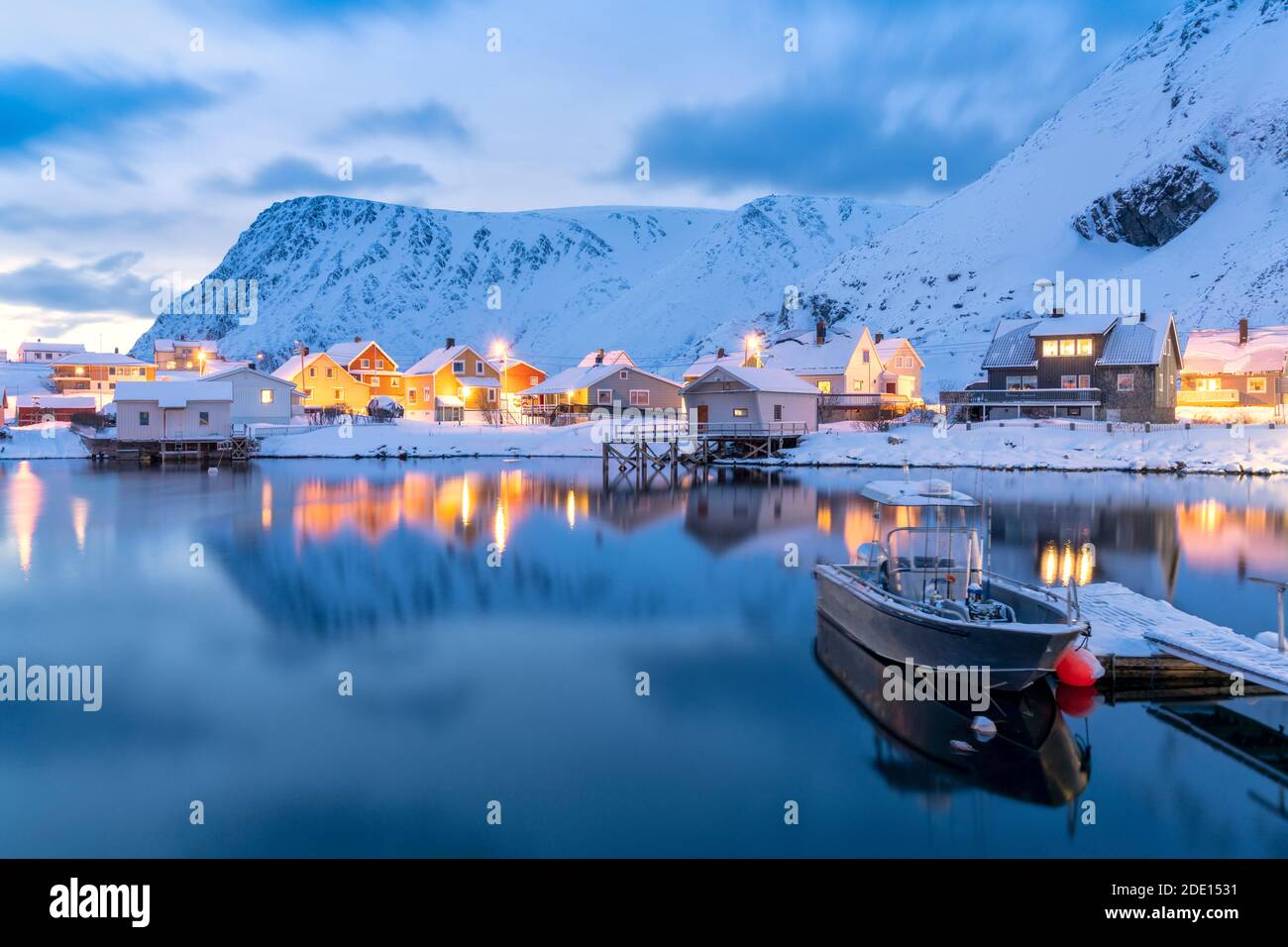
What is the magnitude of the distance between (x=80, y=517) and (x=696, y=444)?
41.1m

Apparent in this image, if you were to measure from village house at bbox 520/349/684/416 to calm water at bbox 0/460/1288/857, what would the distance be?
53.2m

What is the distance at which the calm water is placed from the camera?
1103 centimetres

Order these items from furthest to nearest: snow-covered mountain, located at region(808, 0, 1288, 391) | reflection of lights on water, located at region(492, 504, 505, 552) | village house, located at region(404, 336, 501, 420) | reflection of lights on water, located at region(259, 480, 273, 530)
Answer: snow-covered mountain, located at region(808, 0, 1288, 391) → village house, located at region(404, 336, 501, 420) → reflection of lights on water, located at region(259, 480, 273, 530) → reflection of lights on water, located at region(492, 504, 505, 552)

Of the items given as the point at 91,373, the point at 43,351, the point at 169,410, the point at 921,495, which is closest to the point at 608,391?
the point at 169,410

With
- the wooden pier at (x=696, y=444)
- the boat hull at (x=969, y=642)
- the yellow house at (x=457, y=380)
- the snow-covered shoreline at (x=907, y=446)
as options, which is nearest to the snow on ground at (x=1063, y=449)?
the snow-covered shoreline at (x=907, y=446)

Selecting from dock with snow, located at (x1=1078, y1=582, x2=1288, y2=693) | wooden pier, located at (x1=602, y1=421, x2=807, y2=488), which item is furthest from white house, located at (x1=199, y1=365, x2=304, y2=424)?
dock with snow, located at (x1=1078, y1=582, x2=1288, y2=693)

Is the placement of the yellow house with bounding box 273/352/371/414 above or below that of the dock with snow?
above

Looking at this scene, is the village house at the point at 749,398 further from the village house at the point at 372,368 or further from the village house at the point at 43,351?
the village house at the point at 43,351

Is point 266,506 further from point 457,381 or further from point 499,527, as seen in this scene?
point 457,381

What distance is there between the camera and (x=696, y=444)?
67.6 metres

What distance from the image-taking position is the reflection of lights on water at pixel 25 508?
29.4 m

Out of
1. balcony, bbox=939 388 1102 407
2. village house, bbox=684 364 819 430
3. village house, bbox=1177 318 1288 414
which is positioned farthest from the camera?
village house, bbox=1177 318 1288 414

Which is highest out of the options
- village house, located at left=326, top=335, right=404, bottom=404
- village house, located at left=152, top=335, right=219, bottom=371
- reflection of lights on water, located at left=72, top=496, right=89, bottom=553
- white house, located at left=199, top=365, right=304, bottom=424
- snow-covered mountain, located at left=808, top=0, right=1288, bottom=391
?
snow-covered mountain, located at left=808, top=0, right=1288, bottom=391

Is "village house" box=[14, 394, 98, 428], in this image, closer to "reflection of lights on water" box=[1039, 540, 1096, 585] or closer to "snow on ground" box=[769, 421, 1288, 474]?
"snow on ground" box=[769, 421, 1288, 474]
